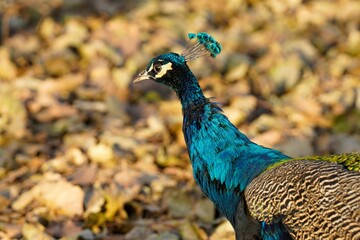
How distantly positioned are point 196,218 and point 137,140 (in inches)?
35.8

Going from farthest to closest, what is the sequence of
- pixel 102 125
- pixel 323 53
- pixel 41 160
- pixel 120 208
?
1. pixel 323 53
2. pixel 102 125
3. pixel 41 160
4. pixel 120 208

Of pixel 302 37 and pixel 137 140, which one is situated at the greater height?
pixel 302 37

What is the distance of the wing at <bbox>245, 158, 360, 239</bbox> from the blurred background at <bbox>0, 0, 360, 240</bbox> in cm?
92

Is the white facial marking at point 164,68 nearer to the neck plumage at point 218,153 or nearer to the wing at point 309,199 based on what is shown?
the neck plumage at point 218,153

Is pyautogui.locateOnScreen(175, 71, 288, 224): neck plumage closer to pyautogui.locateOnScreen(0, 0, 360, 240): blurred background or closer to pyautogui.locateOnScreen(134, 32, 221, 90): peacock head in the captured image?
pyautogui.locateOnScreen(134, 32, 221, 90): peacock head

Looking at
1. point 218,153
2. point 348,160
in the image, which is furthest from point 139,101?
point 348,160

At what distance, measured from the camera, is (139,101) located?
5.21 metres

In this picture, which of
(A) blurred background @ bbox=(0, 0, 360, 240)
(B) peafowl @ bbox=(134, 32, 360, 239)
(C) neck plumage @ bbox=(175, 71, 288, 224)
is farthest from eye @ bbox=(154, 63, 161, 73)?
(A) blurred background @ bbox=(0, 0, 360, 240)

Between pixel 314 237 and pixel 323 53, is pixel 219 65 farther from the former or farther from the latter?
pixel 314 237

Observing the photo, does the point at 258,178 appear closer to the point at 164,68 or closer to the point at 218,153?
the point at 218,153

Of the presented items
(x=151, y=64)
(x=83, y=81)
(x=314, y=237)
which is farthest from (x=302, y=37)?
(x=314, y=237)

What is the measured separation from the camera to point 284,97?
17.5 feet

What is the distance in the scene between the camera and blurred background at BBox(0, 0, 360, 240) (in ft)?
12.5

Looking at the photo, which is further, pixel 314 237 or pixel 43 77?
pixel 43 77
